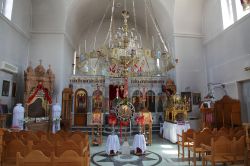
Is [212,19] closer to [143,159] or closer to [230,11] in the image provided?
[230,11]

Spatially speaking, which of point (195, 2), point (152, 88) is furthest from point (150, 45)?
point (195, 2)

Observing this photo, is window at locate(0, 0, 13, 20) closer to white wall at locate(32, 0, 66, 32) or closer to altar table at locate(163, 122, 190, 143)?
white wall at locate(32, 0, 66, 32)

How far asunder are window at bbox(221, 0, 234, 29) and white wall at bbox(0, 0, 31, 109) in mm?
10723

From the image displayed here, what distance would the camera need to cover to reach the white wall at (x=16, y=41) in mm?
8586

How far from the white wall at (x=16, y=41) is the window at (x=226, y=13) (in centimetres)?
1072

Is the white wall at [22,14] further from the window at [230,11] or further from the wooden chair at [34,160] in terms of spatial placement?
the window at [230,11]

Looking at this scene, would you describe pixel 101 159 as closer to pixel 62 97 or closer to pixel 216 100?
pixel 62 97

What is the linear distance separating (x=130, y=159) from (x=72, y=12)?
967 cm

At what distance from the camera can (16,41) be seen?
32.0ft

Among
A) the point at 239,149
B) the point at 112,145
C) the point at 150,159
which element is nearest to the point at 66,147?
the point at 112,145

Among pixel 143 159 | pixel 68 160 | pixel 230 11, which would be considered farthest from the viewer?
pixel 230 11

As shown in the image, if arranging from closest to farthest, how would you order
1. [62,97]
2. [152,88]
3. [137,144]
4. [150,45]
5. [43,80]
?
[137,144], [43,80], [62,97], [152,88], [150,45]

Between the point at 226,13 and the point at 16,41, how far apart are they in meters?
11.1

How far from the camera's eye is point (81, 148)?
3730 millimetres
